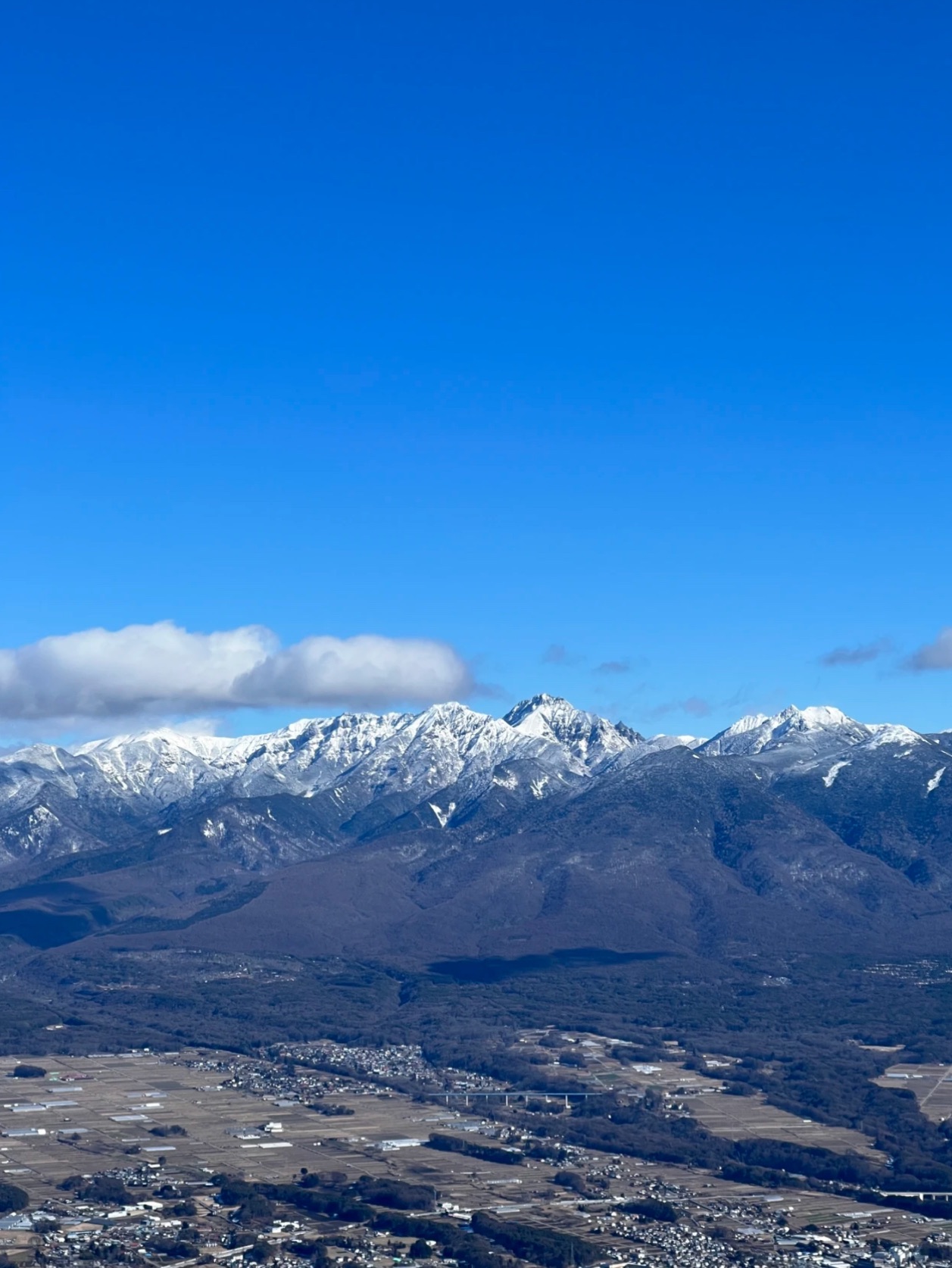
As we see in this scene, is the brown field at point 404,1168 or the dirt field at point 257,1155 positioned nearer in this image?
the brown field at point 404,1168

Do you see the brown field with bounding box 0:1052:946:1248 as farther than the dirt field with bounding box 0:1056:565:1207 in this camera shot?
No

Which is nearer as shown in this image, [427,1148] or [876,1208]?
[876,1208]

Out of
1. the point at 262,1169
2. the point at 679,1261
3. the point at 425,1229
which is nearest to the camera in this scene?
the point at 679,1261

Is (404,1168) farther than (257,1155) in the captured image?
No

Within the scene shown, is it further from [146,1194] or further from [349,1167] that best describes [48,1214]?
[349,1167]

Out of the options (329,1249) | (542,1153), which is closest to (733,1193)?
(542,1153)

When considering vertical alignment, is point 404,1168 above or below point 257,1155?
below

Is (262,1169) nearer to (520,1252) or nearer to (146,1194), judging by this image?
(146,1194)

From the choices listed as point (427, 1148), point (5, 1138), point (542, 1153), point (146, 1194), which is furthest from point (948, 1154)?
point (5, 1138)

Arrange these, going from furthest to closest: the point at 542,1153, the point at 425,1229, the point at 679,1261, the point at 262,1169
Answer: the point at 542,1153, the point at 262,1169, the point at 425,1229, the point at 679,1261
